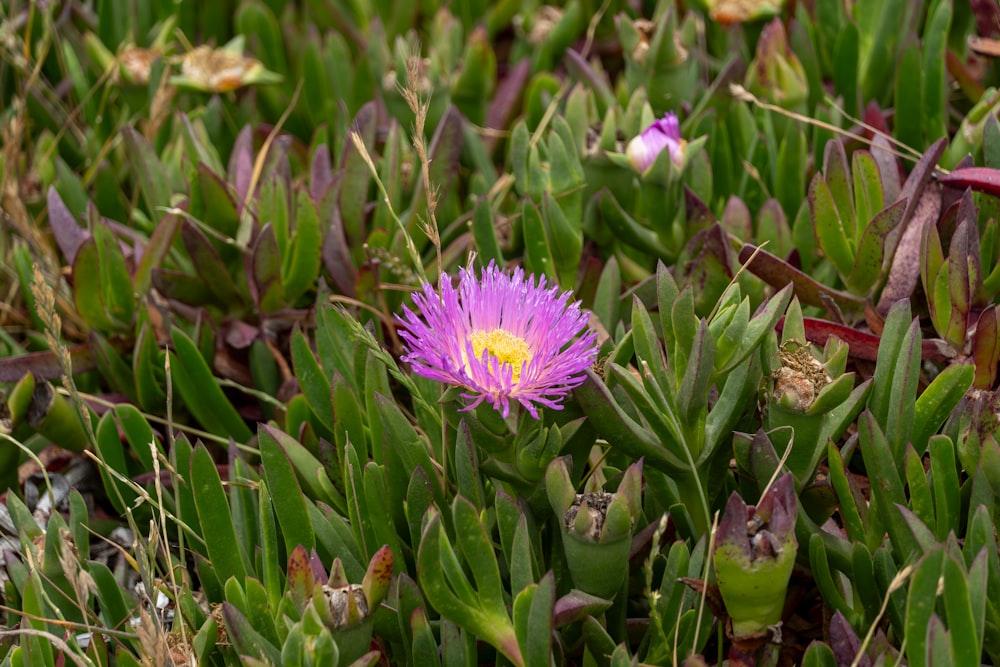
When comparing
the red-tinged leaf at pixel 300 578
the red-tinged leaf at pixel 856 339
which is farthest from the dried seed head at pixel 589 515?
the red-tinged leaf at pixel 856 339

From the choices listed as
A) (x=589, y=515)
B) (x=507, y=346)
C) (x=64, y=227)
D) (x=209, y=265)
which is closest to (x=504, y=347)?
(x=507, y=346)

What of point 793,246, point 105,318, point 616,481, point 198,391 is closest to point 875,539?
point 616,481

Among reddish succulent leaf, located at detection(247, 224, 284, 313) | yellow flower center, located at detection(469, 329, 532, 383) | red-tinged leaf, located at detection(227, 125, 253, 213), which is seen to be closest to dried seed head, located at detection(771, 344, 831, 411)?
yellow flower center, located at detection(469, 329, 532, 383)

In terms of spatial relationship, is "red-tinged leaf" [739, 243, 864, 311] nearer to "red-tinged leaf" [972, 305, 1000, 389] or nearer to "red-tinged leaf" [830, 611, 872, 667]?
"red-tinged leaf" [972, 305, 1000, 389]

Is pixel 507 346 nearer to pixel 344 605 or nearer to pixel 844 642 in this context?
pixel 344 605

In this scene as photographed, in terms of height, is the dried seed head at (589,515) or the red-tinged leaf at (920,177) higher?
the red-tinged leaf at (920,177)

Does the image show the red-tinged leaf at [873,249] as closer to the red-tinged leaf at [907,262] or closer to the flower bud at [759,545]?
the red-tinged leaf at [907,262]

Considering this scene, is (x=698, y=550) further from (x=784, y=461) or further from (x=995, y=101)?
(x=995, y=101)
